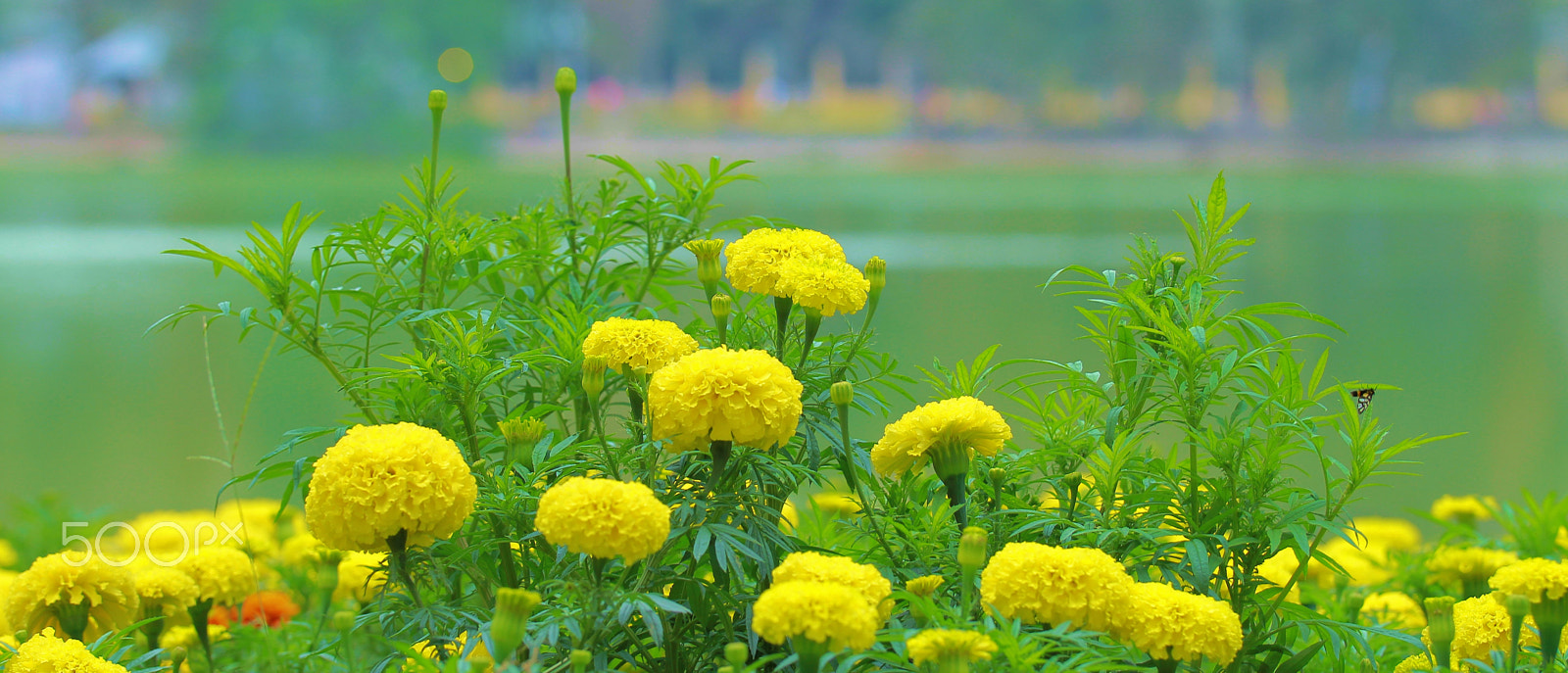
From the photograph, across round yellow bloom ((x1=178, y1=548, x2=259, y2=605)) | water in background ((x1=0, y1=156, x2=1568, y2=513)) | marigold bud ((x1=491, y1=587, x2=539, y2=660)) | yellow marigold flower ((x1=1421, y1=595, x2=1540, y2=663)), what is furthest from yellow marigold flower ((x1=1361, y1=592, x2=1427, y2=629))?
round yellow bloom ((x1=178, y1=548, x2=259, y2=605))

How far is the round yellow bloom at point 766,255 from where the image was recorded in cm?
64

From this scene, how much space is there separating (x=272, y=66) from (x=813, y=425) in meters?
12.3

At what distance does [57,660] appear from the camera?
0.62 m

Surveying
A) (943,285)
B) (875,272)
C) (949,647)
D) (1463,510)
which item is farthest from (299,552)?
(943,285)

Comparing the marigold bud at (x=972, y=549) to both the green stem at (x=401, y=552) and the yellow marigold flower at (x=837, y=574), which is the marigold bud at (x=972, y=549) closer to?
the yellow marigold flower at (x=837, y=574)

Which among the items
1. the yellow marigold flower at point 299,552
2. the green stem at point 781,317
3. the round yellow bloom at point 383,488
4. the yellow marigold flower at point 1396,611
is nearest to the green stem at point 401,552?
the round yellow bloom at point 383,488

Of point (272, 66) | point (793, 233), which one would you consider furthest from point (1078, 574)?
point (272, 66)

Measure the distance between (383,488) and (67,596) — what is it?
0.35 meters

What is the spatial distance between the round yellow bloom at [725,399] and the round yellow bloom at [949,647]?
0.12 m

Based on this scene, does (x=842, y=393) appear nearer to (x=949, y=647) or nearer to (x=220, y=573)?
(x=949, y=647)

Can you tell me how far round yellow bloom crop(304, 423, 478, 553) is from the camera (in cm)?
53

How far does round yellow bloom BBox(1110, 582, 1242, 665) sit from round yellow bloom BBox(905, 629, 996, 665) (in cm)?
9

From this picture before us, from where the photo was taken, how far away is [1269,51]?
40.9ft

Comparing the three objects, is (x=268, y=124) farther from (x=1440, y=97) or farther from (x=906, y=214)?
(x=1440, y=97)
